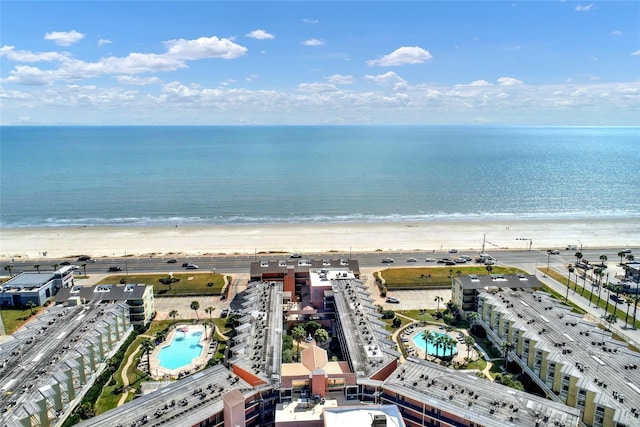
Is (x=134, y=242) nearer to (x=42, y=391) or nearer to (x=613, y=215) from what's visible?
(x=42, y=391)

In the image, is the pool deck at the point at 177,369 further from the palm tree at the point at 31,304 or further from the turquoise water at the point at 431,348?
the turquoise water at the point at 431,348

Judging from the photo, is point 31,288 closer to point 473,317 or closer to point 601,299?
point 473,317

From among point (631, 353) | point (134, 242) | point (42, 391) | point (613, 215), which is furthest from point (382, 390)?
point (613, 215)

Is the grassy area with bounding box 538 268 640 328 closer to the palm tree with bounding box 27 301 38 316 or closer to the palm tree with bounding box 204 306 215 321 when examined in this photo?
the palm tree with bounding box 204 306 215 321

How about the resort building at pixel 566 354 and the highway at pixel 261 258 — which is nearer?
the resort building at pixel 566 354

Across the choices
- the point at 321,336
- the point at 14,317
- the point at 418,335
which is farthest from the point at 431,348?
the point at 14,317

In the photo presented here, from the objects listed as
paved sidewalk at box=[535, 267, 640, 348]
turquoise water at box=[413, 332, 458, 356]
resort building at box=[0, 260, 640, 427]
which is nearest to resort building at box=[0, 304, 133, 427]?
resort building at box=[0, 260, 640, 427]

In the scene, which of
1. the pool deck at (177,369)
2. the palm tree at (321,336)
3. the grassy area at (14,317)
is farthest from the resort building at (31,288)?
the palm tree at (321,336)
